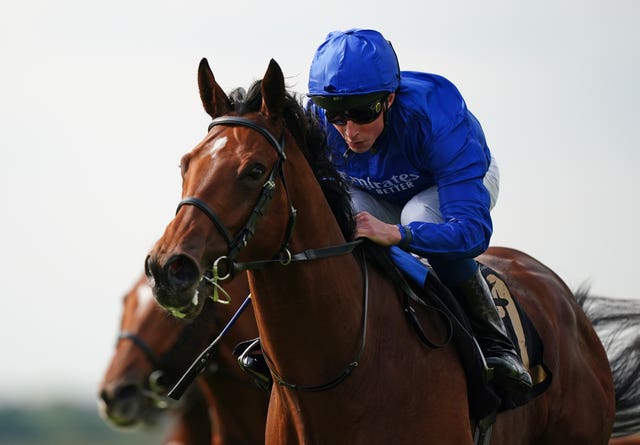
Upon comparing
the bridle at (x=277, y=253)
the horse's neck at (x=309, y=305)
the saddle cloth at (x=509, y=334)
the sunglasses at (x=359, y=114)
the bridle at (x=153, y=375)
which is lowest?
the bridle at (x=153, y=375)

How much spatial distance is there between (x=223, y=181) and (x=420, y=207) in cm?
143

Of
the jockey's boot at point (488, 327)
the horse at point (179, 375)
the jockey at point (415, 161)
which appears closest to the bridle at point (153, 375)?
the horse at point (179, 375)

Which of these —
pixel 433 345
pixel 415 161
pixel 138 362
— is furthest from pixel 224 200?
pixel 138 362

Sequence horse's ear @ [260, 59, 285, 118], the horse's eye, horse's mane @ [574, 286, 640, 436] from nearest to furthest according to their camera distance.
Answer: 1. the horse's eye
2. horse's ear @ [260, 59, 285, 118]
3. horse's mane @ [574, 286, 640, 436]

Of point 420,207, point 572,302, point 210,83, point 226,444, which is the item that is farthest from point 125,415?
point 210,83

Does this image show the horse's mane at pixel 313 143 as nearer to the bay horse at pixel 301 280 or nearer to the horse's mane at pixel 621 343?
the bay horse at pixel 301 280

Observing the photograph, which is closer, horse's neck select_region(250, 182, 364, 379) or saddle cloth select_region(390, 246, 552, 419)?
horse's neck select_region(250, 182, 364, 379)

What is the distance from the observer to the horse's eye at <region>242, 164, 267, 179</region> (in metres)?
3.94

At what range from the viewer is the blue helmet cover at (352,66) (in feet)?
15.1

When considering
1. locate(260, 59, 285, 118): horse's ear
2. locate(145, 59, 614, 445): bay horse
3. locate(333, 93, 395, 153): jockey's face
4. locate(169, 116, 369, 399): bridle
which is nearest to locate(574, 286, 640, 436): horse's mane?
locate(145, 59, 614, 445): bay horse

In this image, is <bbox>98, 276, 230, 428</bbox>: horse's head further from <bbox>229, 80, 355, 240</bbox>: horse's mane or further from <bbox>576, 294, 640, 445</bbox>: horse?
<bbox>229, 80, 355, 240</bbox>: horse's mane

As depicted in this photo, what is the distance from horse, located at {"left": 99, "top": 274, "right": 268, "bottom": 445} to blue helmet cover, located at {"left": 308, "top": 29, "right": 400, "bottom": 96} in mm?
3021

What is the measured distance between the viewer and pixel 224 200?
386cm

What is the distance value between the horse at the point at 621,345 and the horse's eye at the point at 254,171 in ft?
13.1
